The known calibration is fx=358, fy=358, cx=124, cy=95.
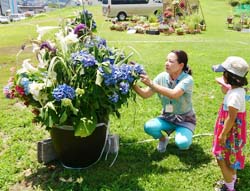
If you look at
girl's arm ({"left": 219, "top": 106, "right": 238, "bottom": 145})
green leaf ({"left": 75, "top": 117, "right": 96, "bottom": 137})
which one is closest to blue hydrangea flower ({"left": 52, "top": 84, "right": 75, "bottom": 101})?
green leaf ({"left": 75, "top": 117, "right": 96, "bottom": 137})

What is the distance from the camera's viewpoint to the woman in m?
3.31

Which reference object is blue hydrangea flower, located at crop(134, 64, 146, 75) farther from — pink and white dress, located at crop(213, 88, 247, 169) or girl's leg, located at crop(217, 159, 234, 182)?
girl's leg, located at crop(217, 159, 234, 182)

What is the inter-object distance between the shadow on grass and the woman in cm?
16

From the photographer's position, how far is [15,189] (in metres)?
3.01

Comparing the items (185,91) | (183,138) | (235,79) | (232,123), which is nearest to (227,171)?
(232,123)

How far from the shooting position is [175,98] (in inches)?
131

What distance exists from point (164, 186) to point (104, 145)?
693 millimetres

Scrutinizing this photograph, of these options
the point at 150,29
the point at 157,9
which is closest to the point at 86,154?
the point at 150,29

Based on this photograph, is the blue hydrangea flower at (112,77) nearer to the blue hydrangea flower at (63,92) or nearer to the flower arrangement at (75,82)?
the flower arrangement at (75,82)

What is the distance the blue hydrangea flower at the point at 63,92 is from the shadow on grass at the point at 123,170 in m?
0.78

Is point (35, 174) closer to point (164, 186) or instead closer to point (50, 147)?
point (50, 147)

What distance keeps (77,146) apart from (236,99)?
1.38 metres

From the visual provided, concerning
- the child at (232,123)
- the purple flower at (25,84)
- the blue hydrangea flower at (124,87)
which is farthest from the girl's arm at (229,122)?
the purple flower at (25,84)

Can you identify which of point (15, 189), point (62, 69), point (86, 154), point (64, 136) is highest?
point (62, 69)
